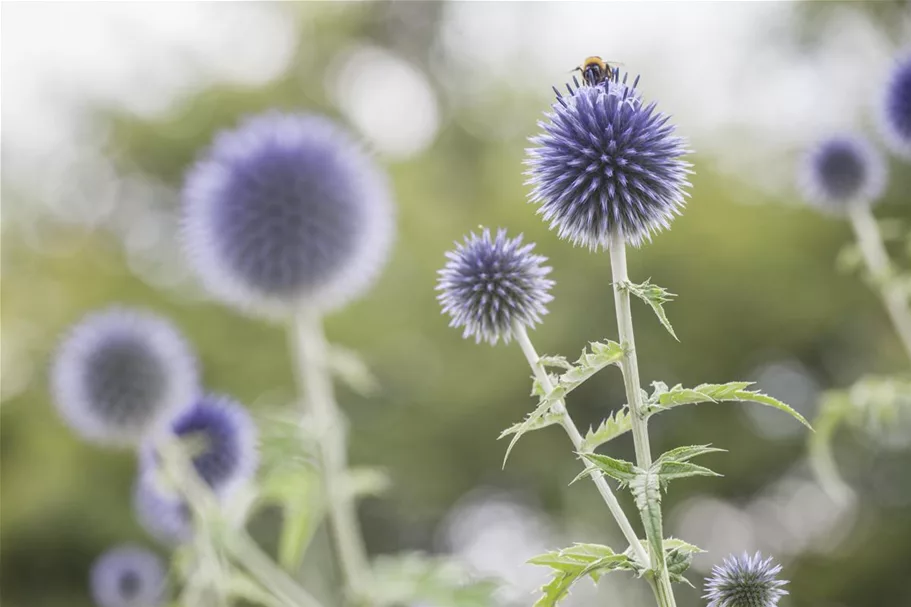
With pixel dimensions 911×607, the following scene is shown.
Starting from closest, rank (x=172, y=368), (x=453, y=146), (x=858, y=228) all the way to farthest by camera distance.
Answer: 1. (x=858, y=228)
2. (x=172, y=368)
3. (x=453, y=146)

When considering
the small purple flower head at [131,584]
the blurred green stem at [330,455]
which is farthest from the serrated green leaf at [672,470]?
the small purple flower head at [131,584]

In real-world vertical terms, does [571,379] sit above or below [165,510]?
below

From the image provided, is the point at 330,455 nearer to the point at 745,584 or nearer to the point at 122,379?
the point at 122,379

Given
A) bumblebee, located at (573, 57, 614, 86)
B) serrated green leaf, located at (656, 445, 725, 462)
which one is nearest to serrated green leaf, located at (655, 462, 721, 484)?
serrated green leaf, located at (656, 445, 725, 462)

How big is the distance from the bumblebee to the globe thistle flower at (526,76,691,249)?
2 cm

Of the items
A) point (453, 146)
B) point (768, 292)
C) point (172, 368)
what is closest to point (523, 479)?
point (768, 292)

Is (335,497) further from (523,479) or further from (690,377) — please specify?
(523,479)

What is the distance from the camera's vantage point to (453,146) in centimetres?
864

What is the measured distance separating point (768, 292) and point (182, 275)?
16.8ft

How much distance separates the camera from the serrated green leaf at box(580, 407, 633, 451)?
0.92m

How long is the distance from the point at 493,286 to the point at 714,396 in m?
0.38

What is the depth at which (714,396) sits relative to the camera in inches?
32.2

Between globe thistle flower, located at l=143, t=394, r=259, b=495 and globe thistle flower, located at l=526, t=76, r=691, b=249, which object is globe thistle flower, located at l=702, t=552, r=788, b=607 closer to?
globe thistle flower, located at l=526, t=76, r=691, b=249

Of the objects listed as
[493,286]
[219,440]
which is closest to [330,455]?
[219,440]
